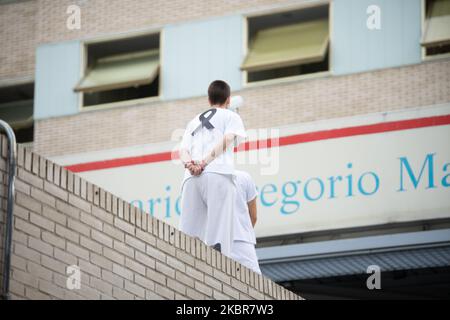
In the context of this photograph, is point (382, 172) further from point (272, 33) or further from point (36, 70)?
point (36, 70)

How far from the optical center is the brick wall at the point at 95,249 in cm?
772

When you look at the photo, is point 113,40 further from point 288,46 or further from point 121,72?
point 288,46

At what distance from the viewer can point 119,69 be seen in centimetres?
2247

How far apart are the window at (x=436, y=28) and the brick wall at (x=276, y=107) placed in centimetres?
32

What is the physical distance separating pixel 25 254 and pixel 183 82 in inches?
560

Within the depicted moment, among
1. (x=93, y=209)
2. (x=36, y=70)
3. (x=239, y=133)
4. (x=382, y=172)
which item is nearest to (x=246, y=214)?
(x=239, y=133)

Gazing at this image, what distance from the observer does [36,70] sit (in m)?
23.2

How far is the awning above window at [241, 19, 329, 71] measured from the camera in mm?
20578

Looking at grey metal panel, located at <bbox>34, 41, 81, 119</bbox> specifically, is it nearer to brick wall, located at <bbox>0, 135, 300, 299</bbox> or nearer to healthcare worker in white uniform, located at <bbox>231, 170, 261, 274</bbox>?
healthcare worker in white uniform, located at <bbox>231, 170, 261, 274</bbox>

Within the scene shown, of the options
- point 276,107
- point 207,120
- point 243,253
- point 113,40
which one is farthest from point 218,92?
point 113,40

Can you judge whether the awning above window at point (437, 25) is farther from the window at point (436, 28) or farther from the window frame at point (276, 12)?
the window frame at point (276, 12)

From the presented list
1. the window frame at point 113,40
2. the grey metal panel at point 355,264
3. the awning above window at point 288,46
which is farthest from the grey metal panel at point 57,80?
the grey metal panel at point 355,264

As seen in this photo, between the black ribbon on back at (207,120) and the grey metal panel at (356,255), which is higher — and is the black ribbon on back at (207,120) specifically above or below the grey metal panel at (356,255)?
below

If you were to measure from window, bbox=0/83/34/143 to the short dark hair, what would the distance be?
13.1 m
